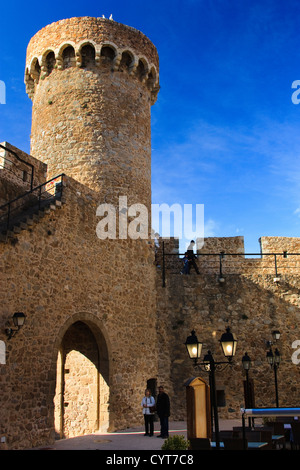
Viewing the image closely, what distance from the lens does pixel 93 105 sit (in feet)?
50.6

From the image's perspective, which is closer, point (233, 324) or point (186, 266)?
point (233, 324)

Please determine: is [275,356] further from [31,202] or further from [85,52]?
[85,52]

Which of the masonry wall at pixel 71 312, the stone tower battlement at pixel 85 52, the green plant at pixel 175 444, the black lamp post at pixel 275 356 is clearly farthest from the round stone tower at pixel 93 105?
the green plant at pixel 175 444

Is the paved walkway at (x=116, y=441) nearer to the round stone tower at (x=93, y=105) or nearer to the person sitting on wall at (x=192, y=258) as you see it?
the person sitting on wall at (x=192, y=258)

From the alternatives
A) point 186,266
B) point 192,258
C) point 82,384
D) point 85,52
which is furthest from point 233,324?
point 85,52

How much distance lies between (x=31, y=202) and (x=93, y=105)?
4.41m

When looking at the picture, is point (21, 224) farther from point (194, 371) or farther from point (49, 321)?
point (194, 371)

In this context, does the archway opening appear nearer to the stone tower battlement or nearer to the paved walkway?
the paved walkway

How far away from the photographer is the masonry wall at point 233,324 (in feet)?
52.6

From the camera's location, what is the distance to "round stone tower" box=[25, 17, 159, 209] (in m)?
15.2

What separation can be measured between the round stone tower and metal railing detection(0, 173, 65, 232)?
1905 mm

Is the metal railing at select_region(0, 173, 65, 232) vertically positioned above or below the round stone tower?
below

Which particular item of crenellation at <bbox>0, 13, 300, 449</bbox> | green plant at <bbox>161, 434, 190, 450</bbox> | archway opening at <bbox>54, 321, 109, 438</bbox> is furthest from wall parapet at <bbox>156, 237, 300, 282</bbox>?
green plant at <bbox>161, 434, 190, 450</bbox>

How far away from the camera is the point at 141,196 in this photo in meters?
16.0
